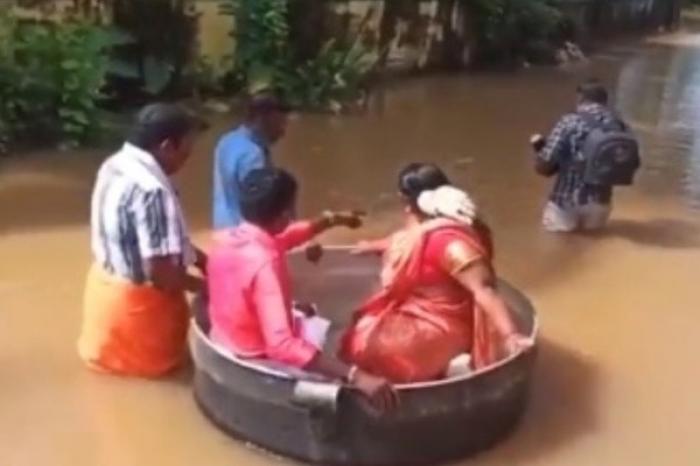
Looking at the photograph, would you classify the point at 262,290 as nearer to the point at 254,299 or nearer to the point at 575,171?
the point at 254,299

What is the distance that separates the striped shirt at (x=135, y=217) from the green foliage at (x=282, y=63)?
19.3 feet

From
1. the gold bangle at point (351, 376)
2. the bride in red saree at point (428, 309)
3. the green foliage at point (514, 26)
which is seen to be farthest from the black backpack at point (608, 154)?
the green foliage at point (514, 26)

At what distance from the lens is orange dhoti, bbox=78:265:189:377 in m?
5.08

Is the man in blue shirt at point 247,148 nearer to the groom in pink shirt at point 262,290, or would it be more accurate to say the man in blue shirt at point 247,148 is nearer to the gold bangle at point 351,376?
the groom in pink shirt at point 262,290

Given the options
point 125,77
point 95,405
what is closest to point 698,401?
point 95,405

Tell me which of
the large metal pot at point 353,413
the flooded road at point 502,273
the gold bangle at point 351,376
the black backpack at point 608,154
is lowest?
the flooded road at point 502,273

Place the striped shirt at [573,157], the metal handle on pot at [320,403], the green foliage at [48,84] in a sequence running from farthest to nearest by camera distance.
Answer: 1. the green foliage at [48,84]
2. the striped shirt at [573,157]
3. the metal handle on pot at [320,403]

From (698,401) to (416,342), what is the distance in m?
1.25

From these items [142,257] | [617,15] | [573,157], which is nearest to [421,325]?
[142,257]

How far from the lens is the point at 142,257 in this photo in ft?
16.4

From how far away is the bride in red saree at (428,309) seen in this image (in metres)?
4.70

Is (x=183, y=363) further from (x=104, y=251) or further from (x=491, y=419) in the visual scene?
(x=491, y=419)

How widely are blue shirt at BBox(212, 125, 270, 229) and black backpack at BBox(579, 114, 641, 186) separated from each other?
2.17m

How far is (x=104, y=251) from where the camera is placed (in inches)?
201
